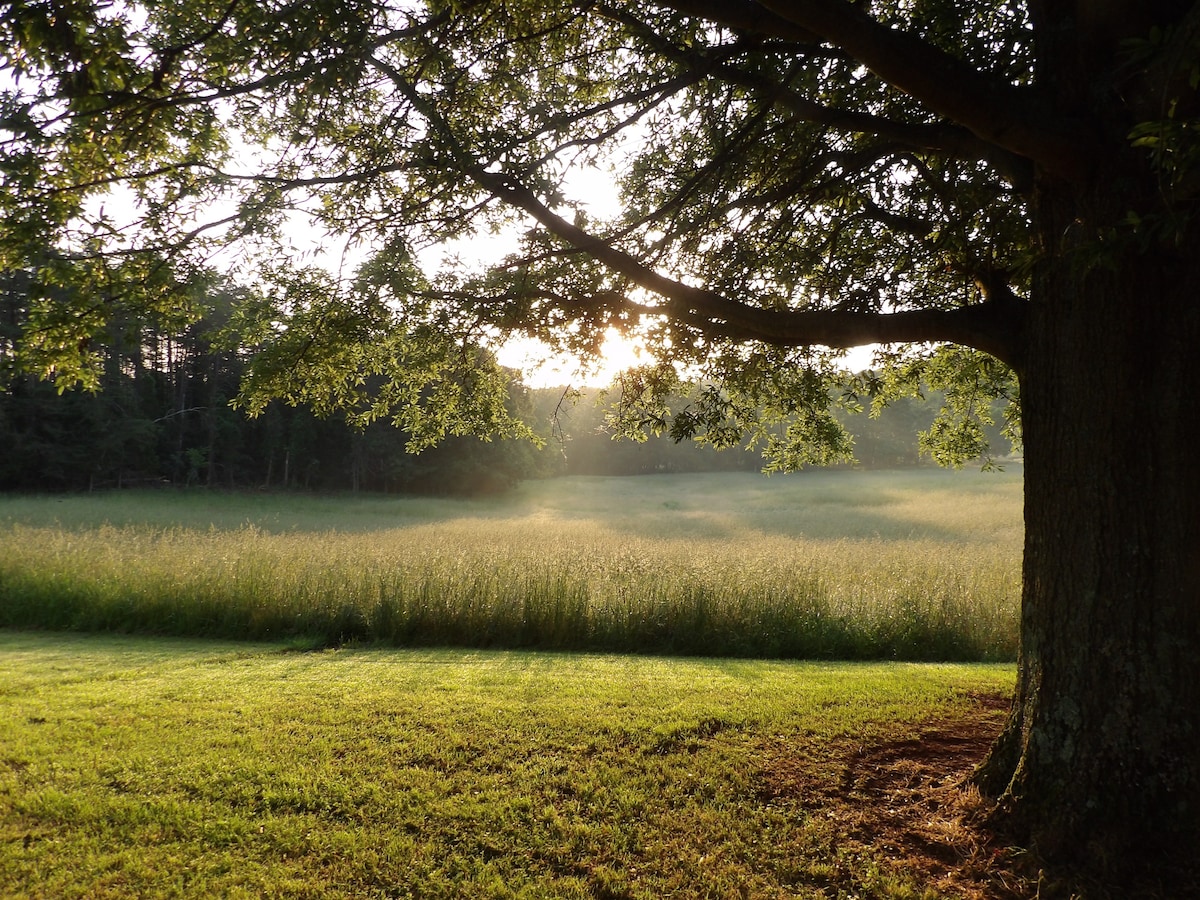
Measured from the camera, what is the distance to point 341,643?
9.29m

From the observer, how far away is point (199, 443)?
143 feet

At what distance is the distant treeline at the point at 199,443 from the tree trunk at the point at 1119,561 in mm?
29076

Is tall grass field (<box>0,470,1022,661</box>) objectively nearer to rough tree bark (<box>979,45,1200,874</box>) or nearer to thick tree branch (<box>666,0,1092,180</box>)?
rough tree bark (<box>979,45,1200,874</box>)

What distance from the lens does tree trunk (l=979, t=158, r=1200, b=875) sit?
343 centimetres

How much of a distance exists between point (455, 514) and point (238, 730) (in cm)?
3139

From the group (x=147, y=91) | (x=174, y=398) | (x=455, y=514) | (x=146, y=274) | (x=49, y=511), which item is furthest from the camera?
(x=174, y=398)

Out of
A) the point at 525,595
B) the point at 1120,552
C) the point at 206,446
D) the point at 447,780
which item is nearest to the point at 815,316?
the point at 1120,552

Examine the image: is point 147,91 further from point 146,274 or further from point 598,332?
point 598,332

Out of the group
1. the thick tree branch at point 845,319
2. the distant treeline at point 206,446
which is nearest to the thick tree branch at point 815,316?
the thick tree branch at point 845,319

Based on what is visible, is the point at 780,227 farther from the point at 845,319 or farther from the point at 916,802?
the point at 916,802

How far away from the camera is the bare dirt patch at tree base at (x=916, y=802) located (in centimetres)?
349

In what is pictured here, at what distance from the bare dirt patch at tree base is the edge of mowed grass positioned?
0.03m

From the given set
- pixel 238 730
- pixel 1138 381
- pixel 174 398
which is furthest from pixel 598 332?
pixel 174 398

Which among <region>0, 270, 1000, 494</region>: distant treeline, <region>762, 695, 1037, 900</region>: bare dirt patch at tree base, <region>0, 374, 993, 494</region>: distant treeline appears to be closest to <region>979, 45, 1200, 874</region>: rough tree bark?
<region>762, 695, 1037, 900</region>: bare dirt patch at tree base
